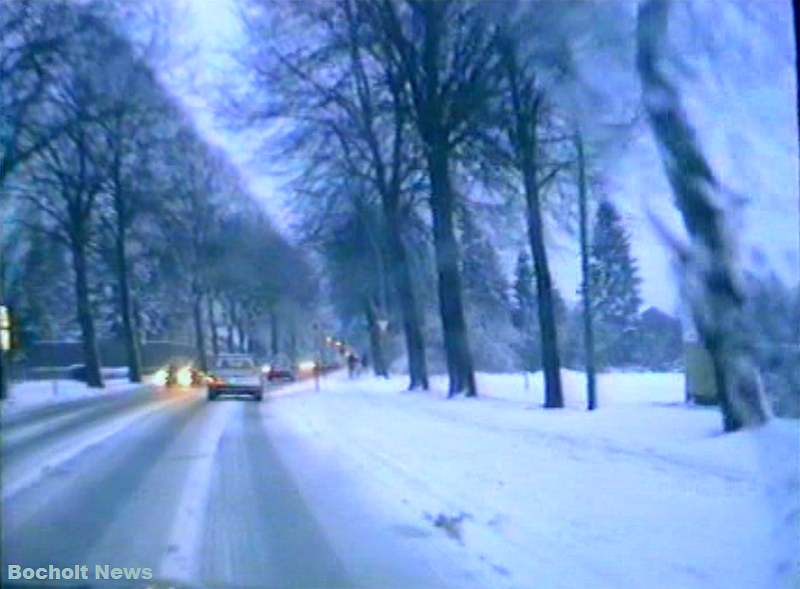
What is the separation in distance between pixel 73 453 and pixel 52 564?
426 cm

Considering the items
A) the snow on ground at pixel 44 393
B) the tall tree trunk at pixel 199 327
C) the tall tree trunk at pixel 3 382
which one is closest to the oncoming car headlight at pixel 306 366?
the tall tree trunk at pixel 199 327

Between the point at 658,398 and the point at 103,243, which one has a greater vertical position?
the point at 103,243

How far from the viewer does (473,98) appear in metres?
22.0

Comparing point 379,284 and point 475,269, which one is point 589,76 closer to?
point 475,269

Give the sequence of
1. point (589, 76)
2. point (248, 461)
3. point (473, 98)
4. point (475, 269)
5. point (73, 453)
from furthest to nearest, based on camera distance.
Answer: point (475, 269) < point (473, 98) < point (248, 461) < point (589, 76) < point (73, 453)

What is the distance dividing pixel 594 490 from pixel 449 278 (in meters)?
18.4

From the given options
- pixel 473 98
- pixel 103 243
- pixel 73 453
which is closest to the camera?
pixel 103 243

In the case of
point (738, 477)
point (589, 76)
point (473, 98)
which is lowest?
A: point (738, 477)

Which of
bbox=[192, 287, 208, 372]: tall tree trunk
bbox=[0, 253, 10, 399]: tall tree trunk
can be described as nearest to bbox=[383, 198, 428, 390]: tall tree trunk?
bbox=[192, 287, 208, 372]: tall tree trunk

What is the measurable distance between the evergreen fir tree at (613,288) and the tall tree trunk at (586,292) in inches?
5.7

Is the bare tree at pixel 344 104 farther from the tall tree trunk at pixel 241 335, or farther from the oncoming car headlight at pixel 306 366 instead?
the oncoming car headlight at pixel 306 366

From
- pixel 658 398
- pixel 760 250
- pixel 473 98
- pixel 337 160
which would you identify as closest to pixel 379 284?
pixel 337 160

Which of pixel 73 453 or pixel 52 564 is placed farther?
pixel 73 453

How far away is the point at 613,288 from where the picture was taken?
71.4 feet
